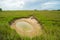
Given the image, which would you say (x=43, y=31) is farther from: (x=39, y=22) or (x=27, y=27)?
(x=39, y=22)

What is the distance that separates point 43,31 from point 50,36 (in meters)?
1.28

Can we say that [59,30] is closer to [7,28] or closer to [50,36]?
[50,36]

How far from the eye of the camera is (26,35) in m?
12.4

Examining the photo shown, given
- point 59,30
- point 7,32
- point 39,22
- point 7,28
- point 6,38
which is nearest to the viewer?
point 6,38

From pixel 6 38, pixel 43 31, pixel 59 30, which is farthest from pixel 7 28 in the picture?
pixel 59 30

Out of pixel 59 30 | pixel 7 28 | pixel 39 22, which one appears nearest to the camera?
pixel 7 28

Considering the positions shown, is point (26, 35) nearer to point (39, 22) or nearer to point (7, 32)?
point (7, 32)

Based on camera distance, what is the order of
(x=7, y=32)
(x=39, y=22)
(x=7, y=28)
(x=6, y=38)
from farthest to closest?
(x=39, y=22) < (x=7, y=28) < (x=7, y=32) < (x=6, y=38)

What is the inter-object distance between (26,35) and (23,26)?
203cm

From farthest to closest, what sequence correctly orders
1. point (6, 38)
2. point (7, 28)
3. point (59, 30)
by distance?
point (59, 30) → point (7, 28) → point (6, 38)

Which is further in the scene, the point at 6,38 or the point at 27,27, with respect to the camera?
the point at 27,27

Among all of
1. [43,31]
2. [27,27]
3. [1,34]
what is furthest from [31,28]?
[1,34]

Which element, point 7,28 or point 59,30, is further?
point 59,30

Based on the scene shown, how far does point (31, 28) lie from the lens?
1420 centimetres
